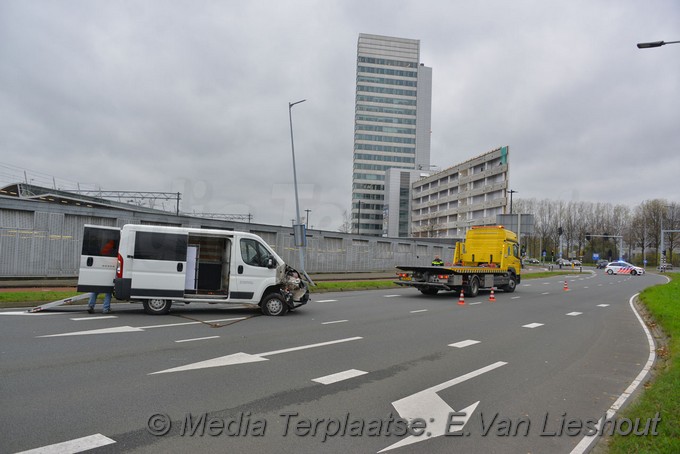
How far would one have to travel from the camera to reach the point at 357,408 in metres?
5.11

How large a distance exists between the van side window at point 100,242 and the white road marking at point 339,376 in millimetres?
7879

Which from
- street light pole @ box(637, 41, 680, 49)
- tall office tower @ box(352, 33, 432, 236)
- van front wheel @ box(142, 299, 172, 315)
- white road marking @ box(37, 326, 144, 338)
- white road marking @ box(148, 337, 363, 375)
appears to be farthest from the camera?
tall office tower @ box(352, 33, 432, 236)

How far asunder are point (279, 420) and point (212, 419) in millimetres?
663

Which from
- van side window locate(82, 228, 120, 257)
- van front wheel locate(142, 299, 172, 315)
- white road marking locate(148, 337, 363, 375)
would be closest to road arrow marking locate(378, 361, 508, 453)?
white road marking locate(148, 337, 363, 375)

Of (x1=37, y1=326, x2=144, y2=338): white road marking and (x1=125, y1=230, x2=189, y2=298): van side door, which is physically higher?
(x1=125, y1=230, x2=189, y2=298): van side door

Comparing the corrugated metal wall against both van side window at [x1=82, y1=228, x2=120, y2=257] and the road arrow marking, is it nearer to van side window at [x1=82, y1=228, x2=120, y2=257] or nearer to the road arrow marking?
van side window at [x1=82, y1=228, x2=120, y2=257]

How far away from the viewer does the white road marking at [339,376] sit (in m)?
6.11

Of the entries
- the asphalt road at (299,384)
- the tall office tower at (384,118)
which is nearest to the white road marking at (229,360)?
the asphalt road at (299,384)

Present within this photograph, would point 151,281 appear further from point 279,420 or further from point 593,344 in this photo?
point 593,344

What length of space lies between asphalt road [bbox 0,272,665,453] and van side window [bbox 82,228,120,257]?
61.4 inches

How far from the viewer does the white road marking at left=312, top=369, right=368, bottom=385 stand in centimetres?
611

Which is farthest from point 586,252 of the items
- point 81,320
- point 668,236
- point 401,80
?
point 81,320

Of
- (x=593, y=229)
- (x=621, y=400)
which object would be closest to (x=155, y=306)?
(x=621, y=400)

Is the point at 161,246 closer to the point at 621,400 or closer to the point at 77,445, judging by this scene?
the point at 77,445
